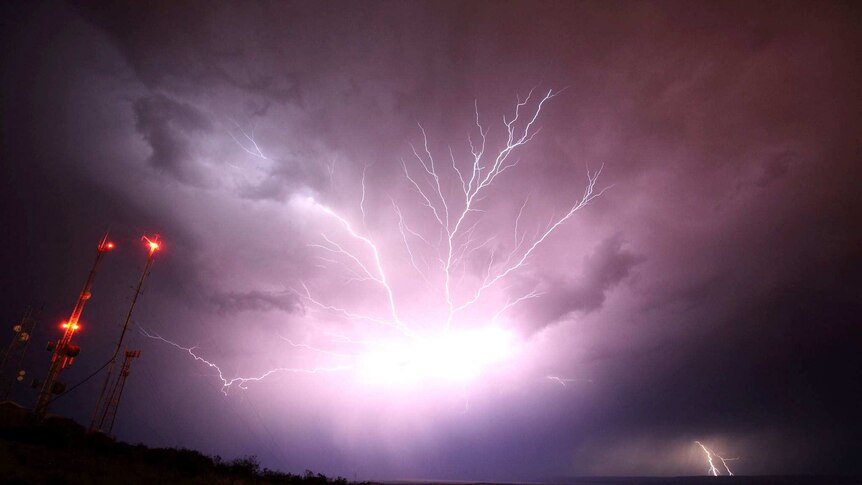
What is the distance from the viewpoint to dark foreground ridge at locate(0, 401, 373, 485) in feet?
28.7

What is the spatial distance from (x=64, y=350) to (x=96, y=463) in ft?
45.0

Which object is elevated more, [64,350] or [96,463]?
[64,350]

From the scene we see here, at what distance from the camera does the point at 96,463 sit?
10.5 m

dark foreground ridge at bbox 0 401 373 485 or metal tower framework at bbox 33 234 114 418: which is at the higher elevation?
metal tower framework at bbox 33 234 114 418

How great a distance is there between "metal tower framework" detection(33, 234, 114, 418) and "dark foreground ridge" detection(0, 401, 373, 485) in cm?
115

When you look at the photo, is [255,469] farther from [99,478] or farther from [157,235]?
[157,235]

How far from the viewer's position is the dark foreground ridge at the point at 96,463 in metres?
8.76

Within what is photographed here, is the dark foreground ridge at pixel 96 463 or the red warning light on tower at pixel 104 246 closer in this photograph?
the dark foreground ridge at pixel 96 463

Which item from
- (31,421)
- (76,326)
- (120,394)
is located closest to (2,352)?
(120,394)

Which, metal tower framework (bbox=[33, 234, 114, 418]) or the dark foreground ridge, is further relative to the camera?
metal tower framework (bbox=[33, 234, 114, 418])

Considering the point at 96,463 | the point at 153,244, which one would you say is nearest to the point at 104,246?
the point at 153,244

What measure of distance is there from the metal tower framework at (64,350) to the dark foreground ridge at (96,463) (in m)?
1.15

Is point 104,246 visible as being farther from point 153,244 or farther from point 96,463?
point 96,463

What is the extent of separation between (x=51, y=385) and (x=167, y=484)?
1518 centimetres
